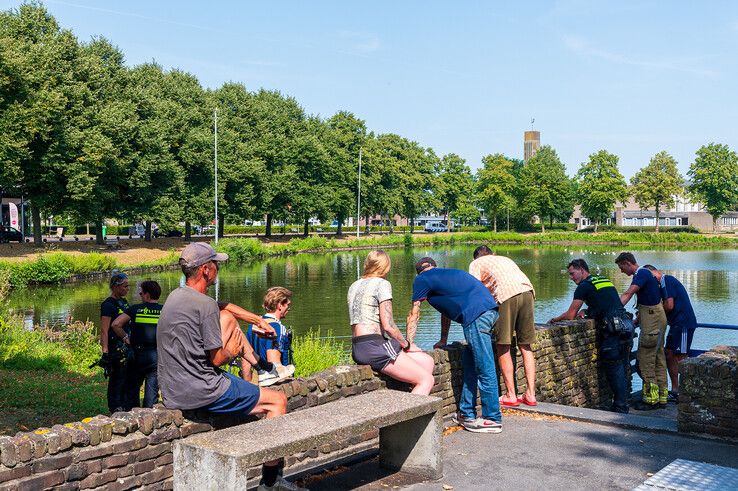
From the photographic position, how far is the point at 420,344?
69.4 ft

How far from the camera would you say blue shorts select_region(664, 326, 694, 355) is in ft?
36.8

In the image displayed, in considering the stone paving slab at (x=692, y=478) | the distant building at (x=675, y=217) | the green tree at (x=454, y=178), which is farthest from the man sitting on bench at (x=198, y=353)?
the distant building at (x=675, y=217)

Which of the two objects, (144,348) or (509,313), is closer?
(144,348)

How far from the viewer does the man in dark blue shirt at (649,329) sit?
10805mm

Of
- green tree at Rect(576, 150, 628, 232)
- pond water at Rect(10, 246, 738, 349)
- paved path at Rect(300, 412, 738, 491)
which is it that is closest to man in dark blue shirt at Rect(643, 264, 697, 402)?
paved path at Rect(300, 412, 738, 491)

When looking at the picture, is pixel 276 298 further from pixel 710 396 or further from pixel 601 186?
pixel 601 186

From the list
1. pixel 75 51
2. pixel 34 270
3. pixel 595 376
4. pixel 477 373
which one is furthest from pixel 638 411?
pixel 75 51

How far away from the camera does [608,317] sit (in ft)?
36.3

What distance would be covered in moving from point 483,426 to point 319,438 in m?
2.94

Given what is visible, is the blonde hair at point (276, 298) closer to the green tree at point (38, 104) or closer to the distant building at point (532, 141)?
the green tree at point (38, 104)

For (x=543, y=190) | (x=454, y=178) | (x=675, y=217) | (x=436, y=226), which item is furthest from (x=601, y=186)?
(x=675, y=217)

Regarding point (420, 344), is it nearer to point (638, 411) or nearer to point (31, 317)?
point (638, 411)

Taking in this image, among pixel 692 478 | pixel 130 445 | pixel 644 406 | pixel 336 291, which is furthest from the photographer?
pixel 336 291

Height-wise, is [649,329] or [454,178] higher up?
[454,178]
